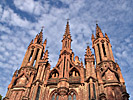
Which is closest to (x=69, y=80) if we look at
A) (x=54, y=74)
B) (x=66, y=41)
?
(x=54, y=74)

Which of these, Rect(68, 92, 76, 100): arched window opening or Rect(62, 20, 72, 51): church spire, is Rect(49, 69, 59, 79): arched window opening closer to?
Rect(68, 92, 76, 100): arched window opening

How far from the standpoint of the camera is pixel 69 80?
19172 mm

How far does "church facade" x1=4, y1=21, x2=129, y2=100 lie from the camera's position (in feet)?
56.6

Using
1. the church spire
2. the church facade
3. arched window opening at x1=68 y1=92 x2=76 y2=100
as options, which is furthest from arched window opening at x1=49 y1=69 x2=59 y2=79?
the church spire

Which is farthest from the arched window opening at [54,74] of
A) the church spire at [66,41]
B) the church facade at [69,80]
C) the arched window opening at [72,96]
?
the church spire at [66,41]

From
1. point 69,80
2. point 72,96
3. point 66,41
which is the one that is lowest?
point 72,96

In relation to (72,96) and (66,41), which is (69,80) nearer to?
(72,96)

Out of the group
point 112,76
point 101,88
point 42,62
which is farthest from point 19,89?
point 112,76

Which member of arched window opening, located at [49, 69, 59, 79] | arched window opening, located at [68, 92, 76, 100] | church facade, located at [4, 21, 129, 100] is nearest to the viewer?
church facade, located at [4, 21, 129, 100]

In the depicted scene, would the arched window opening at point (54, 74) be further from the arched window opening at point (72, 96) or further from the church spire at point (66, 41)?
the church spire at point (66, 41)

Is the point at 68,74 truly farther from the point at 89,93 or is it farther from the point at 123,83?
the point at 123,83

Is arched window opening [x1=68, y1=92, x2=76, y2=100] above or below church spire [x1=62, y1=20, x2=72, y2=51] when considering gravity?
below

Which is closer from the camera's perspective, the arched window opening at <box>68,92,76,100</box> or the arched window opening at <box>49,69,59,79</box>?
the arched window opening at <box>68,92,76,100</box>

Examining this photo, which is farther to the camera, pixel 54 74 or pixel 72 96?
pixel 54 74
